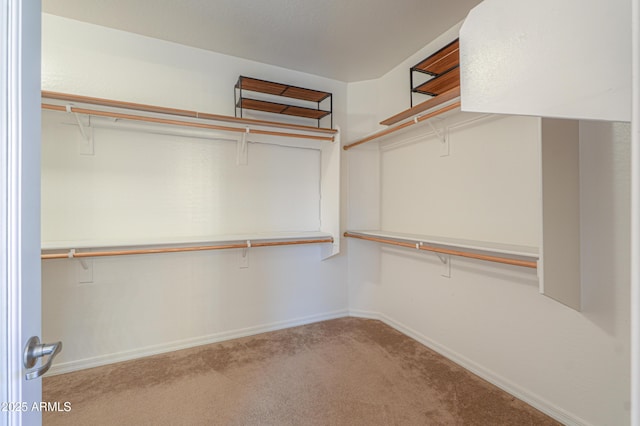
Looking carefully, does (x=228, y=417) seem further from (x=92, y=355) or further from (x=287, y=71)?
(x=287, y=71)

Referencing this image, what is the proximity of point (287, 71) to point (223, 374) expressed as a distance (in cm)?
279

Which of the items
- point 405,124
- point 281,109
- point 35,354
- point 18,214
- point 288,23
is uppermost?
point 288,23

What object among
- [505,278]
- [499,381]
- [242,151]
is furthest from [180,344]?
[505,278]

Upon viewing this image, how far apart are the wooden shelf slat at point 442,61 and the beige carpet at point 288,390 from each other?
2279 millimetres

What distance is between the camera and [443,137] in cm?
229

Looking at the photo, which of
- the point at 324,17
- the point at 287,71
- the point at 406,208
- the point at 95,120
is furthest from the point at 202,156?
the point at 406,208

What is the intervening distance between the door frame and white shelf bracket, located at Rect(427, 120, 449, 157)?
232 cm

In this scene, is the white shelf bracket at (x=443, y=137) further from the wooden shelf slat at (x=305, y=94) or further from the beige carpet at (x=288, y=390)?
the beige carpet at (x=288, y=390)

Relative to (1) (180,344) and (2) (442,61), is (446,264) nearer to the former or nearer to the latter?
(2) (442,61)

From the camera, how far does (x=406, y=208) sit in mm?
2729

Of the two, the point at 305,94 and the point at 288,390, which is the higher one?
the point at 305,94

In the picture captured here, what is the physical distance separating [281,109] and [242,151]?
0.55m

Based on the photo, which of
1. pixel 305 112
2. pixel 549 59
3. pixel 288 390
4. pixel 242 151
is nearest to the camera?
pixel 549 59

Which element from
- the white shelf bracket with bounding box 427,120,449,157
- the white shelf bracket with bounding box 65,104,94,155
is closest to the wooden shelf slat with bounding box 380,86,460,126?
the white shelf bracket with bounding box 427,120,449,157
